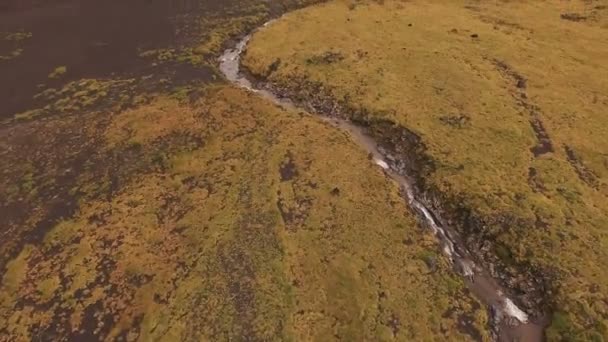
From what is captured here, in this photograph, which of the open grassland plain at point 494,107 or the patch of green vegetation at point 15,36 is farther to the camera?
the patch of green vegetation at point 15,36

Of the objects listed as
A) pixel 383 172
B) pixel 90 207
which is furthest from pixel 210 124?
pixel 383 172

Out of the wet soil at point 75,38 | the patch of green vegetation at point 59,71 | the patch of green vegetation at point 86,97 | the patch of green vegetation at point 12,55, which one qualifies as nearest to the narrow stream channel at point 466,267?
the patch of green vegetation at point 86,97

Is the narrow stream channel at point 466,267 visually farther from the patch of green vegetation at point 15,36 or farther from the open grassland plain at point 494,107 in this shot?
the patch of green vegetation at point 15,36

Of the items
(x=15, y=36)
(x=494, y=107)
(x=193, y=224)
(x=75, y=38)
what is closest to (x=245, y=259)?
(x=193, y=224)

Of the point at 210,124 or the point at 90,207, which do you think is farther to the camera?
the point at 210,124

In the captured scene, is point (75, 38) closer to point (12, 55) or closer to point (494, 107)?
point (12, 55)

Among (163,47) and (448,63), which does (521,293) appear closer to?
(448,63)

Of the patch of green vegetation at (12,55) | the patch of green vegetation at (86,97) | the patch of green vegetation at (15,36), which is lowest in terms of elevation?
the patch of green vegetation at (86,97)

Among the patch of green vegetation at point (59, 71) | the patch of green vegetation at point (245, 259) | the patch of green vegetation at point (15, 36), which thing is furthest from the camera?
the patch of green vegetation at point (15, 36)
